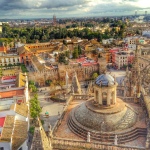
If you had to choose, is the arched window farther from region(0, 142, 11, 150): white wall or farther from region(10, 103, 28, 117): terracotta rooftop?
region(10, 103, 28, 117): terracotta rooftop

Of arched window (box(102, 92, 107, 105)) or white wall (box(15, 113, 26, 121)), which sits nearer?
arched window (box(102, 92, 107, 105))

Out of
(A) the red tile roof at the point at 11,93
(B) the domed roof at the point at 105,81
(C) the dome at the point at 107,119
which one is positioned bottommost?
(A) the red tile roof at the point at 11,93

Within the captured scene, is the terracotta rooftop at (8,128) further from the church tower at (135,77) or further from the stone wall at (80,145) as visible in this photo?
the church tower at (135,77)

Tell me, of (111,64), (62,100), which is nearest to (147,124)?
(62,100)

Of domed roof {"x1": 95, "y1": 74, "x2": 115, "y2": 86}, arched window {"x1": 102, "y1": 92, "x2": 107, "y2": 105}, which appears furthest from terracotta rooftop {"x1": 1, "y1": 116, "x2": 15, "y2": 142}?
domed roof {"x1": 95, "y1": 74, "x2": 115, "y2": 86}

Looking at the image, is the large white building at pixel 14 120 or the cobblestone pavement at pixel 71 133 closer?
the cobblestone pavement at pixel 71 133

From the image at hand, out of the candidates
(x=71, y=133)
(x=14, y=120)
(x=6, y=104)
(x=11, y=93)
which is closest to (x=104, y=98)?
(x=71, y=133)

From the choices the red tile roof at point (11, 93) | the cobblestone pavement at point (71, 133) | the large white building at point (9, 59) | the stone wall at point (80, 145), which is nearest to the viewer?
the stone wall at point (80, 145)

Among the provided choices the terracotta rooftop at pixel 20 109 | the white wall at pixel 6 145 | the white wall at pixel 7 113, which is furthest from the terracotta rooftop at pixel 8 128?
the terracotta rooftop at pixel 20 109

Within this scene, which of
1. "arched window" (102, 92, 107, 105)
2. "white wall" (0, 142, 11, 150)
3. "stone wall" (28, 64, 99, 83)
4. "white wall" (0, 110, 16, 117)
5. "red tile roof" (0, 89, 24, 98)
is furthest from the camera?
"stone wall" (28, 64, 99, 83)

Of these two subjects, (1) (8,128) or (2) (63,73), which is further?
(2) (63,73)

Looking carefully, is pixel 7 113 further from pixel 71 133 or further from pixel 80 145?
pixel 80 145

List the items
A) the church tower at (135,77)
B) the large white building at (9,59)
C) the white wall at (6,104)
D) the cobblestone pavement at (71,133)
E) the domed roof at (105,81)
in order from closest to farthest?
the cobblestone pavement at (71,133), the domed roof at (105,81), the church tower at (135,77), the white wall at (6,104), the large white building at (9,59)
